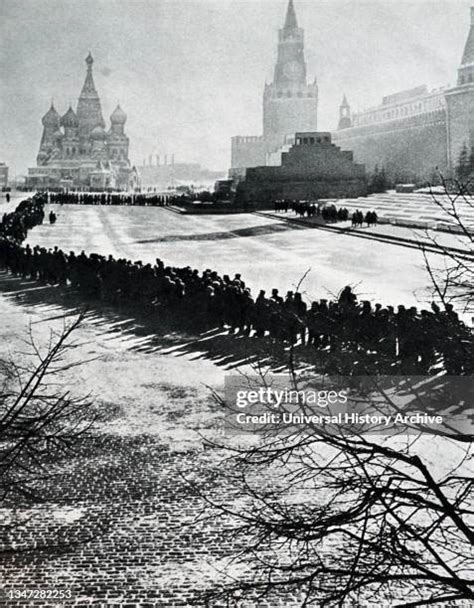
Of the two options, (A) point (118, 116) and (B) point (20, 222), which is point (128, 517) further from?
(A) point (118, 116)

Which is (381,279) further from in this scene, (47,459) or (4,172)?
(4,172)

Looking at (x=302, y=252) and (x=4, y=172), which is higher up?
(x=4, y=172)

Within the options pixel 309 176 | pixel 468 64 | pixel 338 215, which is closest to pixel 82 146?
pixel 309 176

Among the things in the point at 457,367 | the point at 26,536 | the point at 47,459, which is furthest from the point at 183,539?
the point at 457,367

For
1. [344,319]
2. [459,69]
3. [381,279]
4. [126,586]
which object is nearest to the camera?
[126,586]

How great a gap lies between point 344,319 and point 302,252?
1274 cm

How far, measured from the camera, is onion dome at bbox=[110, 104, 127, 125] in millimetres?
92500

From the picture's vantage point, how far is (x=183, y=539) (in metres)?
6.08

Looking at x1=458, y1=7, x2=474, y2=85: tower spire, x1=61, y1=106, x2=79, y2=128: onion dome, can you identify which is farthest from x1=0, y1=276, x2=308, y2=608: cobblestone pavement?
x1=61, y1=106, x2=79, y2=128: onion dome

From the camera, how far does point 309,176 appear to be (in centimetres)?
5178

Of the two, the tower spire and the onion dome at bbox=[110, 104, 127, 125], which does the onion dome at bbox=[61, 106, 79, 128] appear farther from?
the tower spire

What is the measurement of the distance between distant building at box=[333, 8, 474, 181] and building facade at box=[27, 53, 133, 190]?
92.7ft

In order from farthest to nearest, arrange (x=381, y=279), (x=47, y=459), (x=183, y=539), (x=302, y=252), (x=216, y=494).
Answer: (x=302, y=252), (x=381, y=279), (x=47, y=459), (x=216, y=494), (x=183, y=539)

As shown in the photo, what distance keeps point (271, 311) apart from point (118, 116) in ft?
279
